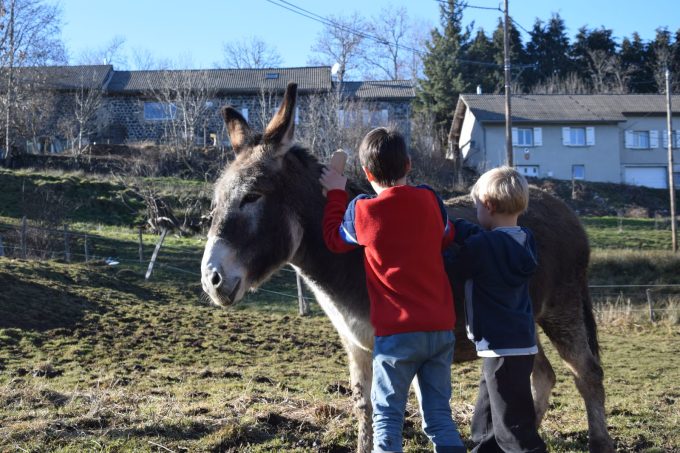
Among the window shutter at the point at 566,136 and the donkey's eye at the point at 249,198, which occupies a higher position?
the window shutter at the point at 566,136

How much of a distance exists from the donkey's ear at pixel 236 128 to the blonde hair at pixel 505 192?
154cm

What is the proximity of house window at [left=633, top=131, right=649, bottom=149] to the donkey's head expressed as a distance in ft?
185

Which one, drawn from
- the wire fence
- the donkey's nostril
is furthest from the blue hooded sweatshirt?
the wire fence

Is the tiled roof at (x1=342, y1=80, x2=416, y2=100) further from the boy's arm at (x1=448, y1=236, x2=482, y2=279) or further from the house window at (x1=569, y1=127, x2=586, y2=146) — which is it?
the boy's arm at (x1=448, y1=236, x2=482, y2=279)

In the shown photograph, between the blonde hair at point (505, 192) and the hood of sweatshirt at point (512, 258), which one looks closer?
the hood of sweatshirt at point (512, 258)

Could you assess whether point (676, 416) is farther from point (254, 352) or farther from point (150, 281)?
point (150, 281)

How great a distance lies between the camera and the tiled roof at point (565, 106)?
52.5 metres

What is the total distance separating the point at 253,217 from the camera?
13.1 ft

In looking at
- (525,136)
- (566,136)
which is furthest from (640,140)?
(525,136)

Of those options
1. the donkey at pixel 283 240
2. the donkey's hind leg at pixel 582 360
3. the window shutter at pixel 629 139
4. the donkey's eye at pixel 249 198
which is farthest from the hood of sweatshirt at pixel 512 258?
the window shutter at pixel 629 139

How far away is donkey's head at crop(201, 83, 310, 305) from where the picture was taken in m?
3.79

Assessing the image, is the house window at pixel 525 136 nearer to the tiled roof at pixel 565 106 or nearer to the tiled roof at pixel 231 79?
the tiled roof at pixel 565 106

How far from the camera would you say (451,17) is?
6500cm

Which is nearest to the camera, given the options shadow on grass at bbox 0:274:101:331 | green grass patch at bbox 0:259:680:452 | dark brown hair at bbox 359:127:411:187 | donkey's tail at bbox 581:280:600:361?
dark brown hair at bbox 359:127:411:187
